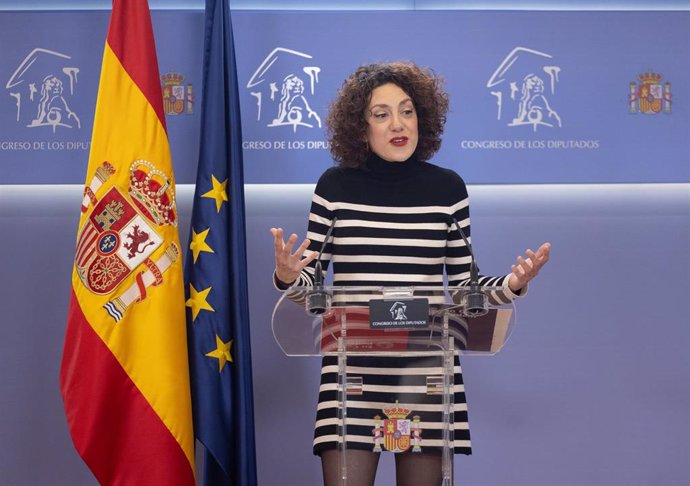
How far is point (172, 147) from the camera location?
3.72 meters

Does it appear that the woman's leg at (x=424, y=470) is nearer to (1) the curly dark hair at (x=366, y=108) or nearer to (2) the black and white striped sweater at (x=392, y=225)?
(2) the black and white striped sweater at (x=392, y=225)

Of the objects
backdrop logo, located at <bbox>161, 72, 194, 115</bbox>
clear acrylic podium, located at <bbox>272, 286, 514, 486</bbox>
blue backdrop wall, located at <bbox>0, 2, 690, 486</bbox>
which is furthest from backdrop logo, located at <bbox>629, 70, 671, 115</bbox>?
clear acrylic podium, located at <bbox>272, 286, 514, 486</bbox>

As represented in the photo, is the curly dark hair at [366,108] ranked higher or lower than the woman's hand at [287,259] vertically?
higher

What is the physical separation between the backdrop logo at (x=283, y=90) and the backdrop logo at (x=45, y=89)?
0.79 meters

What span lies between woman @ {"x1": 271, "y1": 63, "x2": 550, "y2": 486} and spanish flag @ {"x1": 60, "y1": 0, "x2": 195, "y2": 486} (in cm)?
73

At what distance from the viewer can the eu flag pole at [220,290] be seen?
3.23 m

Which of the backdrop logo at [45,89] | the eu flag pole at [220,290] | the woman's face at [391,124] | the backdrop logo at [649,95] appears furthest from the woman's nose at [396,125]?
the backdrop logo at [45,89]

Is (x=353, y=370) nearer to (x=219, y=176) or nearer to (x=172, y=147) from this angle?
(x=219, y=176)

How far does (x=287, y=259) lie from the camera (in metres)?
2.19

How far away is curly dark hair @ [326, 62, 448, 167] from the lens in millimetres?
2848

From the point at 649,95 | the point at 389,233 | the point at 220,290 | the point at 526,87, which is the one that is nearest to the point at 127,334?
the point at 220,290

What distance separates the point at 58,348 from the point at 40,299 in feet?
0.75

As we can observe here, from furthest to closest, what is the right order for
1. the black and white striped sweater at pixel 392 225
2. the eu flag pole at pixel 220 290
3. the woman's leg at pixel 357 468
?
the eu flag pole at pixel 220 290, the black and white striped sweater at pixel 392 225, the woman's leg at pixel 357 468

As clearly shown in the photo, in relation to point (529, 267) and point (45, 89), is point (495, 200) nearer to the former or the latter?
point (529, 267)
